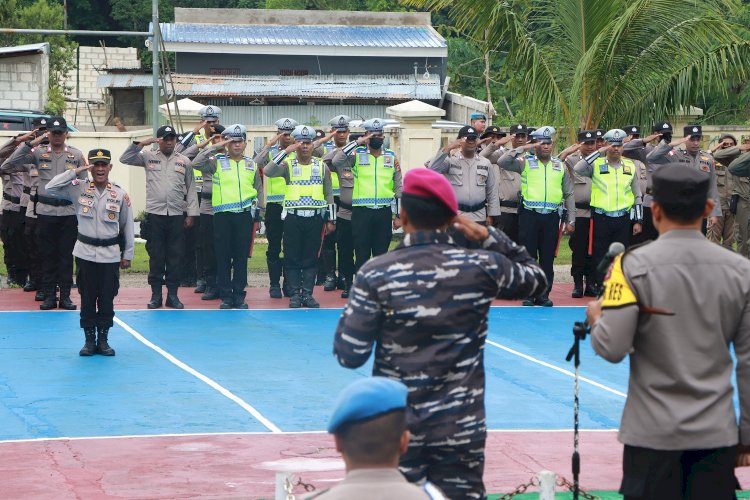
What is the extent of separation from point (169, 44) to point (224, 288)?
28.4 m

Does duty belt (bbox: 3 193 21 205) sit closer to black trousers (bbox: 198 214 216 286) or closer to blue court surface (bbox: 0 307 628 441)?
blue court surface (bbox: 0 307 628 441)

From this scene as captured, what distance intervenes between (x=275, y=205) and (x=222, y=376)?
5.50 meters

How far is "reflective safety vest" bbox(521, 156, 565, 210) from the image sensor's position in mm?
17562

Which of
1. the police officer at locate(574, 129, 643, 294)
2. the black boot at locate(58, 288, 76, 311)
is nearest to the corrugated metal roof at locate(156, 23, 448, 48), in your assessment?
the police officer at locate(574, 129, 643, 294)

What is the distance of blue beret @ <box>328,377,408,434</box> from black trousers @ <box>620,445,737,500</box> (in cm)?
174

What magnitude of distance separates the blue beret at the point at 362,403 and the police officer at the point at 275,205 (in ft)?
44.8

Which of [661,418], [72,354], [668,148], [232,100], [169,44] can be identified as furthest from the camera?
[169,44]

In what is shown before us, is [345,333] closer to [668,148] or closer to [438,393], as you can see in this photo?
[438,393]

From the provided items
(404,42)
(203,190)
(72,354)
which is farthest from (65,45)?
(72,354)

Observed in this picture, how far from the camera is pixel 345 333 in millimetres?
5598

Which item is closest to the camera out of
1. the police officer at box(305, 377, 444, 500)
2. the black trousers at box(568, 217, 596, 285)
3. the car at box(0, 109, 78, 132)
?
the police officer at box(305, 377, 444, 500)

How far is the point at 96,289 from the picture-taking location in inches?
532

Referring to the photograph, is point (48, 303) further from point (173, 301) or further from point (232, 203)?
point (232, 203)

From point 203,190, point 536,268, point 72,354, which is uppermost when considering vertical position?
point 536,268
